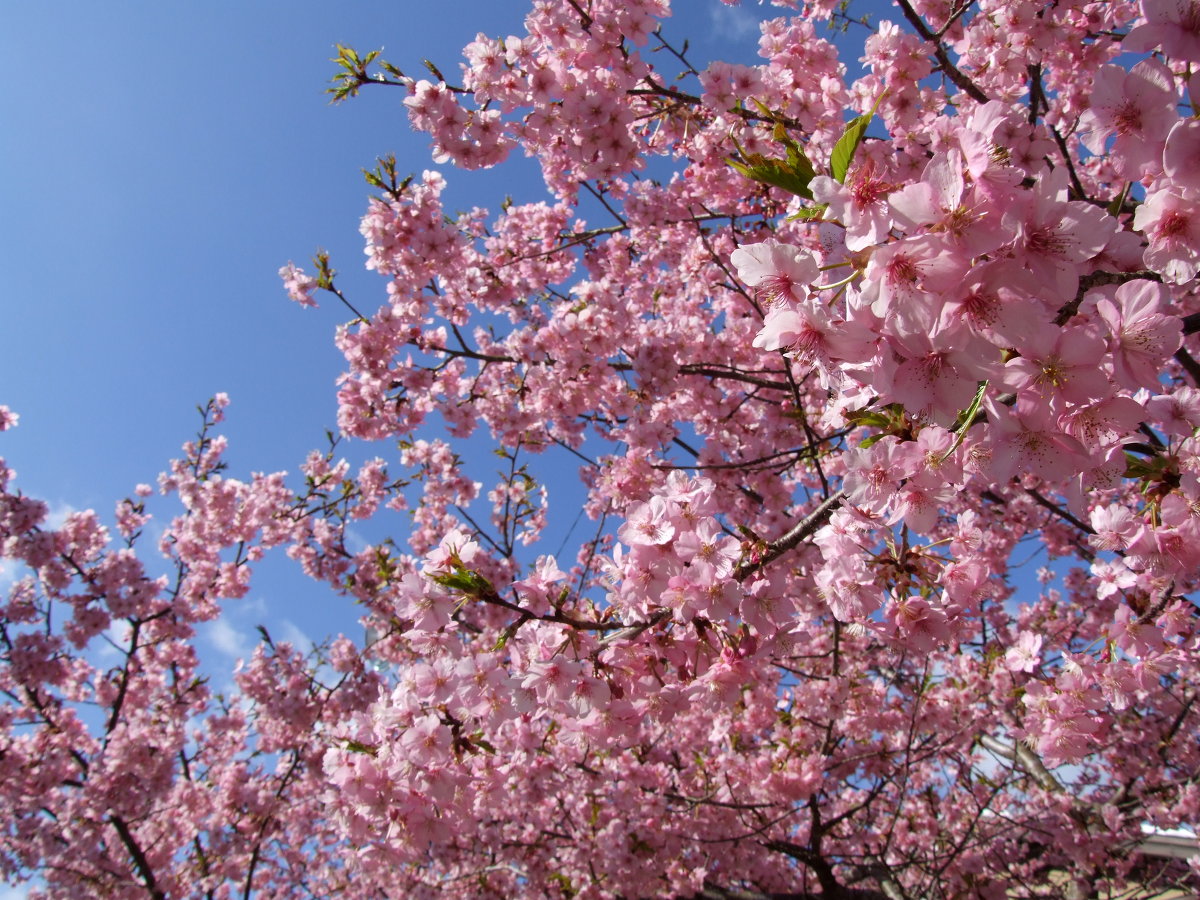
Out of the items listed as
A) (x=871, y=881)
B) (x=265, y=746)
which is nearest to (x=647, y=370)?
(x=871, y=881)

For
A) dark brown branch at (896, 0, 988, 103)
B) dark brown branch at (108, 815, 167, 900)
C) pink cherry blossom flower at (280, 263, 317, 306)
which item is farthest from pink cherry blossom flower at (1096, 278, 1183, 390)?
dark brown branch at (108, 815, 167, 900)

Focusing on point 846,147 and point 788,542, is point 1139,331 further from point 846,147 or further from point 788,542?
point 788,542

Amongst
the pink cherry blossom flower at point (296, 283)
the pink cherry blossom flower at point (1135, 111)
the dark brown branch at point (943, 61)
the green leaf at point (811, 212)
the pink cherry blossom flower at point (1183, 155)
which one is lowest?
the pink cherry blossom flower at point (1183, 155)

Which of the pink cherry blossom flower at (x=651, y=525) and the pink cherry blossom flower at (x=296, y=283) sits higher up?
the pink cherry blossom flower at (x=296, y=283)

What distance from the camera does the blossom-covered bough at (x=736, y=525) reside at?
1.36 metres

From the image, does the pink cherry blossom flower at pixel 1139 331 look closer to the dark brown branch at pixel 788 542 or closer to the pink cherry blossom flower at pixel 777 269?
the pink cherry blossom flower at pixel 777 269

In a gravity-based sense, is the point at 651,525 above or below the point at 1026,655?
above

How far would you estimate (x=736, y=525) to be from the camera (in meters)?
2.03

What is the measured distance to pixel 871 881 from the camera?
20.9ft

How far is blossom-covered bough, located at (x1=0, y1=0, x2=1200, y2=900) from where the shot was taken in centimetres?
136

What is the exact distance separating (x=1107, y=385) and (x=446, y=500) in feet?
23.8

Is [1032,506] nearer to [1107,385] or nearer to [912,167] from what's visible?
[912,167]

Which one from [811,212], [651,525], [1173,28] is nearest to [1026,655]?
[651,525]

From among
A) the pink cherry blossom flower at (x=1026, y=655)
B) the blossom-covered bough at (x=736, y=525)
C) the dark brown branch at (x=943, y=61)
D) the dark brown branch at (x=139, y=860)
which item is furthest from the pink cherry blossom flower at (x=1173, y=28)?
the dark brown branch at (x=139, y=860)
